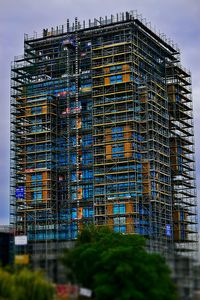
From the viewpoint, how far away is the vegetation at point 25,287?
6231cm

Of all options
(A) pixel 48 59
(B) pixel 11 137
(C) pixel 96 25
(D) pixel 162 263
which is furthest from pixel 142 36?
(D) pixel 162 263

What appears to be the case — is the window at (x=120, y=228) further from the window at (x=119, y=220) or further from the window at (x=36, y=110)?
the window at (x=36, y=110)

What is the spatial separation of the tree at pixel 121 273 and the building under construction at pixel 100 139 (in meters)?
39.8

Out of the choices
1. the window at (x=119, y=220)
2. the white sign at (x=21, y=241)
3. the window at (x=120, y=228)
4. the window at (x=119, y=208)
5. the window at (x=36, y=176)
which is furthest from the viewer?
the window at (x=36, y=176)

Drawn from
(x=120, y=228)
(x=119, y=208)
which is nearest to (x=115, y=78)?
(x=119, y=208)

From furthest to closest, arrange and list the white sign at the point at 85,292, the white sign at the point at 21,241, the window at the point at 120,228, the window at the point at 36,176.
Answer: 1. the window at the point at 36,176
2. the window at the point at 120,228
3. the white sign at the point at 21,241
4. the white sign at the point at 85,292

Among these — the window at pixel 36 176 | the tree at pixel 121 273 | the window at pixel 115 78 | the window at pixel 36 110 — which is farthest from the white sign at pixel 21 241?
the window at pixel 115 78

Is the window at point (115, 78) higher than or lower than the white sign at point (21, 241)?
higher

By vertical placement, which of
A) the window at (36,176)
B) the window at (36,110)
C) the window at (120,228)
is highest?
the window at (36,110)

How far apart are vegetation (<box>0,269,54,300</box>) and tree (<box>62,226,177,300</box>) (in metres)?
4.88

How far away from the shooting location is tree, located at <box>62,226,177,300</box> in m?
62.3

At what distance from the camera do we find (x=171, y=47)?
137000mm

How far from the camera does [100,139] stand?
12156 cm

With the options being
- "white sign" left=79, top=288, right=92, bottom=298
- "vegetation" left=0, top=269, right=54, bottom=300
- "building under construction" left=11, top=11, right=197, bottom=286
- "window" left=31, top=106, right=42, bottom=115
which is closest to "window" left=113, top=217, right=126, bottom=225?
"building under construction" left=11, top=11, right=197, bottom=286
